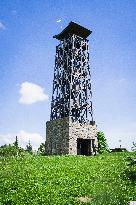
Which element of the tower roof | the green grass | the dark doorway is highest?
the tower roof

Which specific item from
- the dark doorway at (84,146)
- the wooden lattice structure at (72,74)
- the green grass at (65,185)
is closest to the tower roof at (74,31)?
the wooden lattice structure at (72,74)

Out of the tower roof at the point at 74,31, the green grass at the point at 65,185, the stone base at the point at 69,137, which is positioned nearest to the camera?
the green grass at the point at 65,185

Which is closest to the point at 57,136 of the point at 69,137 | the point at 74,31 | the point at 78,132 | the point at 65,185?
the point at 69,137

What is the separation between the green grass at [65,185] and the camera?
42.0 feet

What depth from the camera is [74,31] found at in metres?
43.1

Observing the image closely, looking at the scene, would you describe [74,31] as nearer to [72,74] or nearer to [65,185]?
[72,74]


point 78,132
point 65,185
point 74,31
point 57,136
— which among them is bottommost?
point 65,185

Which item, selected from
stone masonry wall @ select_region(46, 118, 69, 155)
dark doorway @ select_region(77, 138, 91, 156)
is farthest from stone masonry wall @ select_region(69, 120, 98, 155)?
dark doorway @ select_region(77, 138, 91, 156)

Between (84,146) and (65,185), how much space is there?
24.8 metres

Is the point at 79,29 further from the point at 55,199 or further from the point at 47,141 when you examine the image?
the point at 55,199

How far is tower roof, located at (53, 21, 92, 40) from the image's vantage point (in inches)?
1641

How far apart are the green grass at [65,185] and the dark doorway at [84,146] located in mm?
18266

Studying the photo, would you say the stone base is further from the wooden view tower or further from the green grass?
the green grass

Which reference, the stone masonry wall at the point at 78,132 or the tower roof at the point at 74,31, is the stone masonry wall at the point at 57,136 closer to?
the stone masonry wall at the point at 78,132
